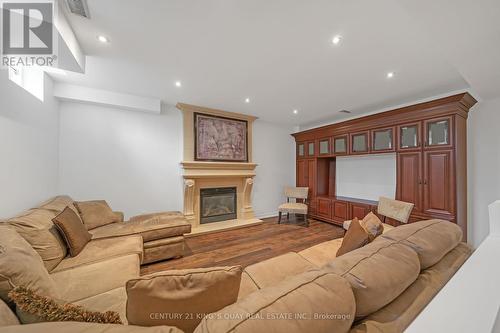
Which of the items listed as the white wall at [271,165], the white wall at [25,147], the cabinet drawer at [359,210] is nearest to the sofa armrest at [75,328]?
the white wall at [25,147]

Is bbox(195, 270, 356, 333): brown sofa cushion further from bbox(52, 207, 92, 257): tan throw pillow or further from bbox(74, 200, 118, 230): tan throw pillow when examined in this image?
bbox(74, 200, 118, 230): tan throw pillow

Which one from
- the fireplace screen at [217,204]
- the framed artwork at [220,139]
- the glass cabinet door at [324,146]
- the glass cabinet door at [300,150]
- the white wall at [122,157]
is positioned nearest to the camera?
the white wall at [122,157]

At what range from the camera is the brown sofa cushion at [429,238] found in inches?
39.8

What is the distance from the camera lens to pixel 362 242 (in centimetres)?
141

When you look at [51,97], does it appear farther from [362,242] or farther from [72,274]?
[362,242]

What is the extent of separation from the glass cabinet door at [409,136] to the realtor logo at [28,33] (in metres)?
4.45

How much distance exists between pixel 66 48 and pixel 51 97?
1507 millimetres

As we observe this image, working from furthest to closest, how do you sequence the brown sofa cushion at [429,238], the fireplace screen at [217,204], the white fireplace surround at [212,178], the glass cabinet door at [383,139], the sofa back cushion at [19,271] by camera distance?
the fireplace screen at [217,204], the white fireplace surround at [212,178], the glass cabinet door at [383,139], the brown sofa cushion at [429,238], the sofa back cushion at [19,271]

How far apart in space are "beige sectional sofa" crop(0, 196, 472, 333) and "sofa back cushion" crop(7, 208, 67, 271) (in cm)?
11

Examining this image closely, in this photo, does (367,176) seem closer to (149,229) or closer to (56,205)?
(149,229)

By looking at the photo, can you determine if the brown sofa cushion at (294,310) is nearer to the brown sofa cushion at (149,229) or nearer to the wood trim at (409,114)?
the brown sofa cushion at (149,229)

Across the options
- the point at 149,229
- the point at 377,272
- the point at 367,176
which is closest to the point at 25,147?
the point at 149,229

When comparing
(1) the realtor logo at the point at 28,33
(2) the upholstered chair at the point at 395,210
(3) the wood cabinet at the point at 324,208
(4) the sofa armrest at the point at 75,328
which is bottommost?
(3) the wood cabinet at the point at 324,208

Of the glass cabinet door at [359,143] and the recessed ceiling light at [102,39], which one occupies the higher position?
the recessed ceiling light at [102,39]
